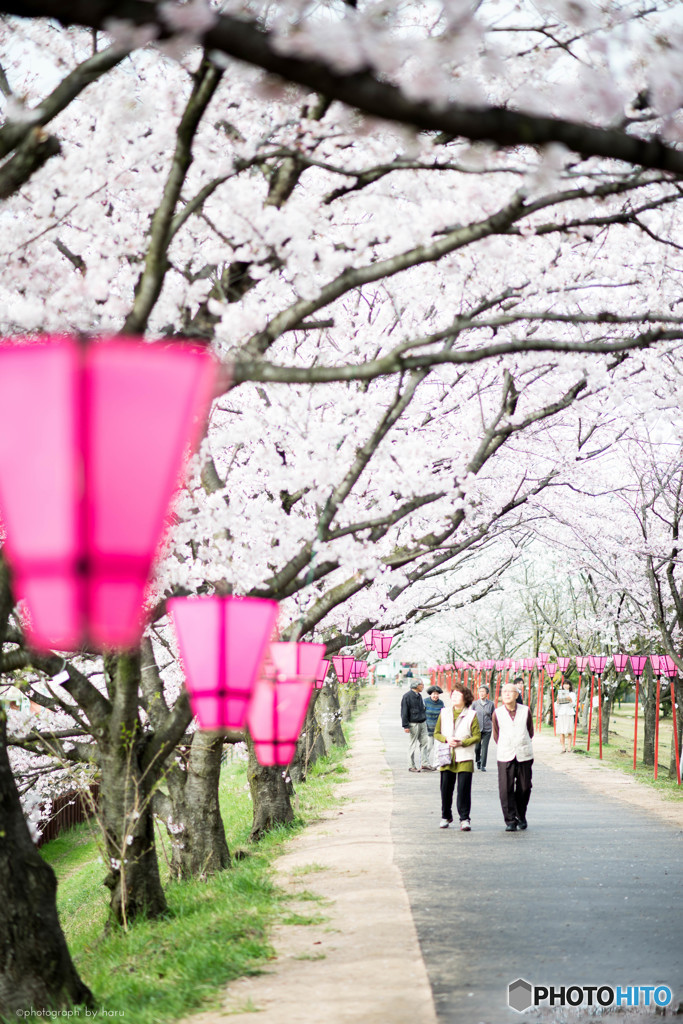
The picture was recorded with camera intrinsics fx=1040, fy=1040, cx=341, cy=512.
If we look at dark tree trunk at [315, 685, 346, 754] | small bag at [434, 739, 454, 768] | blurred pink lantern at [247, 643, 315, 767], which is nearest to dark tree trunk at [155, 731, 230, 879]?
small bag at [434, 739, 454, 768]

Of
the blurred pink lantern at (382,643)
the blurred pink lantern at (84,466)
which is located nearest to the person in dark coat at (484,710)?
the blurred pink lantern at (382,643)

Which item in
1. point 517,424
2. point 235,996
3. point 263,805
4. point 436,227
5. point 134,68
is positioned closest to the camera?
point 235,996

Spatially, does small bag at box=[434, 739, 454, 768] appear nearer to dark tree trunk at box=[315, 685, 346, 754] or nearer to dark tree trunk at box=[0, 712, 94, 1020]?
dark tree trunk at box=[0, 712, 94, 1020]

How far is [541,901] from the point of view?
30.6 ft

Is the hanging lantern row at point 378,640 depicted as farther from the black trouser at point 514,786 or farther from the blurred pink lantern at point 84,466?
the blurred pink lantern at point 84,466

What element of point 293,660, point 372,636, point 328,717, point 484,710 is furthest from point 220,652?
point 328,717

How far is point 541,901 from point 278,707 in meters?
3.98

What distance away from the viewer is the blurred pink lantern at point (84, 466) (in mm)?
2520

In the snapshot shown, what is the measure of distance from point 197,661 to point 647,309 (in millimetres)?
7303

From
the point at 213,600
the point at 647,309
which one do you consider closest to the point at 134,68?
the point at 213,600

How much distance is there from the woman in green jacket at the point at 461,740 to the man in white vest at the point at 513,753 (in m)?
0.37

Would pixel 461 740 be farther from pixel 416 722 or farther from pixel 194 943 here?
pixel 416 722

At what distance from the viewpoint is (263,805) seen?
15906 mm

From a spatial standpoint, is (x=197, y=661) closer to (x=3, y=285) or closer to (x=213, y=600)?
(x=213, y=600)
